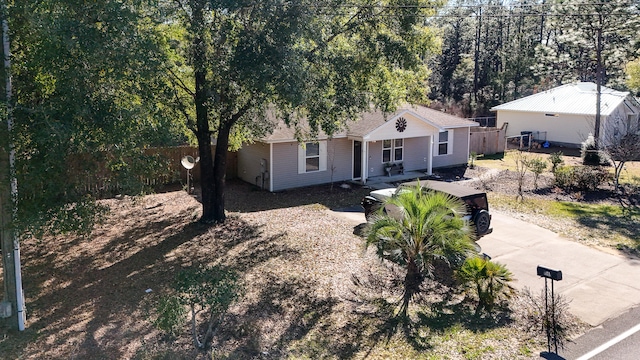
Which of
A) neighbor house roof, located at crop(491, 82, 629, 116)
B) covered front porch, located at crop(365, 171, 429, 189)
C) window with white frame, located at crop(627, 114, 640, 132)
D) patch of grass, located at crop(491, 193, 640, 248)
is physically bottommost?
patch of grass, located at crop(491, 193, 640, 248)

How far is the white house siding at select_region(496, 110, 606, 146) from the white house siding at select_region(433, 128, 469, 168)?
952 centimetres

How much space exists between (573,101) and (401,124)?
17.0 meters

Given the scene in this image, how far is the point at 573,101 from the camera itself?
109ft

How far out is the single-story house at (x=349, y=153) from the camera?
20.0 meters

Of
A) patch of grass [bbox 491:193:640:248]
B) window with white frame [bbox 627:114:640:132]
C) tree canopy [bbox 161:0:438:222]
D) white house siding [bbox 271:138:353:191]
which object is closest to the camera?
tree canopy [bbox 161:0:438:222]

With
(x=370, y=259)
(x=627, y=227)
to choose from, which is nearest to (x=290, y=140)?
(x=370, y=259)

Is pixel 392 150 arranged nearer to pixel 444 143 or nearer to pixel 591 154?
pixel 444 143

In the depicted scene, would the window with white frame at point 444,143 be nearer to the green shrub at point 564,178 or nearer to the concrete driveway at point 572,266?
the green shrub at point 564,178

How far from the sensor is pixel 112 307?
952 cm

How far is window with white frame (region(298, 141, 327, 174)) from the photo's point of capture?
20516 mm

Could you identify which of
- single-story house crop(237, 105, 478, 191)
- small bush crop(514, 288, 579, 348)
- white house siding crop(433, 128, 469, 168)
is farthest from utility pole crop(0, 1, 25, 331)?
white house siding crop(433, 128, 469, 168)

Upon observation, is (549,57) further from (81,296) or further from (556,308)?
(81,296)

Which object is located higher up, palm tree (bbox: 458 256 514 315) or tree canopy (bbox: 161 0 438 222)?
tree canopy (bbox: 161 0 438 222)

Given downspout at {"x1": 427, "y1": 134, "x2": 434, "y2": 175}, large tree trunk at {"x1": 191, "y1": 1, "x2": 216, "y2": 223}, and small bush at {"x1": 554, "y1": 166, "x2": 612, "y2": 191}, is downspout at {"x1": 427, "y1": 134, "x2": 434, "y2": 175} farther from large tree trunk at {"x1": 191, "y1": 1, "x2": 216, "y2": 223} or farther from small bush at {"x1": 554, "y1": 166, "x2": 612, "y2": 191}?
large tree trunk at {"x1": 191, "y1": 1, "x2": 216, "y2": 223}
